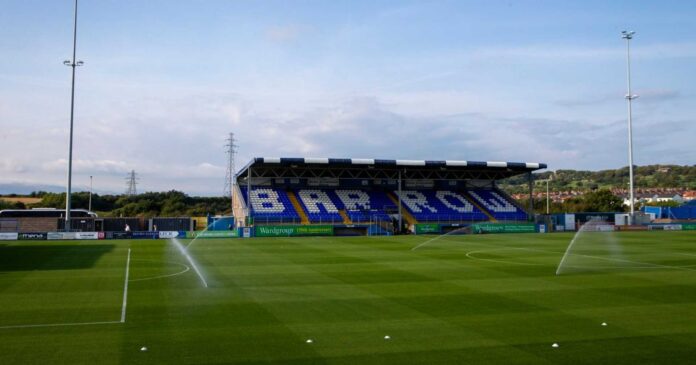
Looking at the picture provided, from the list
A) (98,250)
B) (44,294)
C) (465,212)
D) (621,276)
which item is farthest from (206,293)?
(465,212)

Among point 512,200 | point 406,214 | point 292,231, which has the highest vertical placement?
point 512,200

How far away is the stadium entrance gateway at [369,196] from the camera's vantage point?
194ft

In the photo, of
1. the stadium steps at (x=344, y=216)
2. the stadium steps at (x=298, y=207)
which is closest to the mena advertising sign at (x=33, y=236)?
the stadium steps at (x=298, y=207)

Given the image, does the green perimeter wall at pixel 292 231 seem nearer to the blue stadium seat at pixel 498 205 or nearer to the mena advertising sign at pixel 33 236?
the mena advertising sign at pixel 33 236

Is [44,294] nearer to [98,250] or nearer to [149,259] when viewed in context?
[149,259]

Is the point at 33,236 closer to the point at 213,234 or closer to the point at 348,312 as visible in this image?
the point at 213,234

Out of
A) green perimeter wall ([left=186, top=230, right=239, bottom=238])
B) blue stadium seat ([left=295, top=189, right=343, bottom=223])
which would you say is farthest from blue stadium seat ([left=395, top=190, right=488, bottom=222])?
green perimeter wall ([left=186, top=230, right=239, bottom=238])

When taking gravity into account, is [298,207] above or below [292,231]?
above

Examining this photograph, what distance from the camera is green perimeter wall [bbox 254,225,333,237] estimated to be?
54.2m

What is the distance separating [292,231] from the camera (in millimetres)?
55312

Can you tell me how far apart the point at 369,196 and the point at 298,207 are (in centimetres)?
989

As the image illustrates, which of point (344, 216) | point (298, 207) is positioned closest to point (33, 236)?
point (298, 207)

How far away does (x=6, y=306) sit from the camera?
16172 millimetres

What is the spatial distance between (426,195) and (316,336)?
59.2 metres
